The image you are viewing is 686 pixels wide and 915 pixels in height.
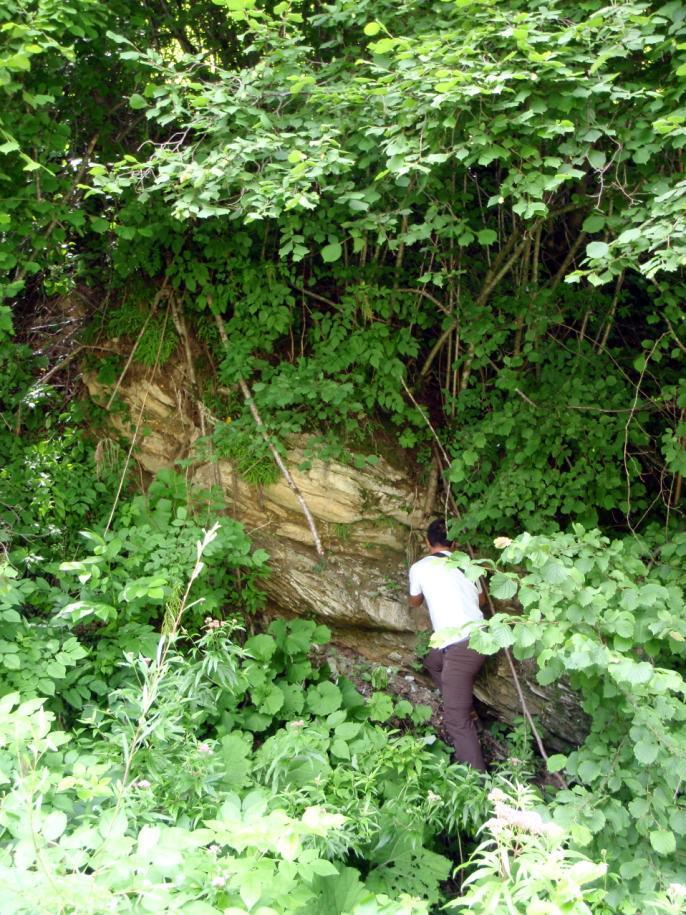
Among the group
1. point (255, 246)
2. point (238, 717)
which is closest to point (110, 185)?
point (255, 246)

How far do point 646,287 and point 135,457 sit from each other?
3.91 m

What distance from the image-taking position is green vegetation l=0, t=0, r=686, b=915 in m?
2.36

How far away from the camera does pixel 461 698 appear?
14.5 ft

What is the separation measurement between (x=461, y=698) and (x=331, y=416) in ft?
6.67

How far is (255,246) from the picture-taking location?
5.08 metres

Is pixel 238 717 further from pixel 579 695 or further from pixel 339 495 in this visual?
pixel 579 695

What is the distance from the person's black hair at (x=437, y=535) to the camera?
15.2ft

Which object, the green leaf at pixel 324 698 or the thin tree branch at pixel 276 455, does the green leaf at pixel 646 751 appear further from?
the thin tree branch at pixel 276 455

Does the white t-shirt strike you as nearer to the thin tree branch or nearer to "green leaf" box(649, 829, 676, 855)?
the thin tree branch

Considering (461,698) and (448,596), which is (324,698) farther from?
(448,596)

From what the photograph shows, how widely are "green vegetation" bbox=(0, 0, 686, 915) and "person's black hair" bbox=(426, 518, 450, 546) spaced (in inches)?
6.8

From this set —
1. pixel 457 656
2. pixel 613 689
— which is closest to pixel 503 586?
pixel 613 689

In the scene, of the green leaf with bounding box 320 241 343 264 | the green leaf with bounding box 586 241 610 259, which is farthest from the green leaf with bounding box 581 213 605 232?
the green leaf with bounding box 320 241 343 264

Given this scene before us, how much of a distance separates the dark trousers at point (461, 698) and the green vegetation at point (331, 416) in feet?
0.95
